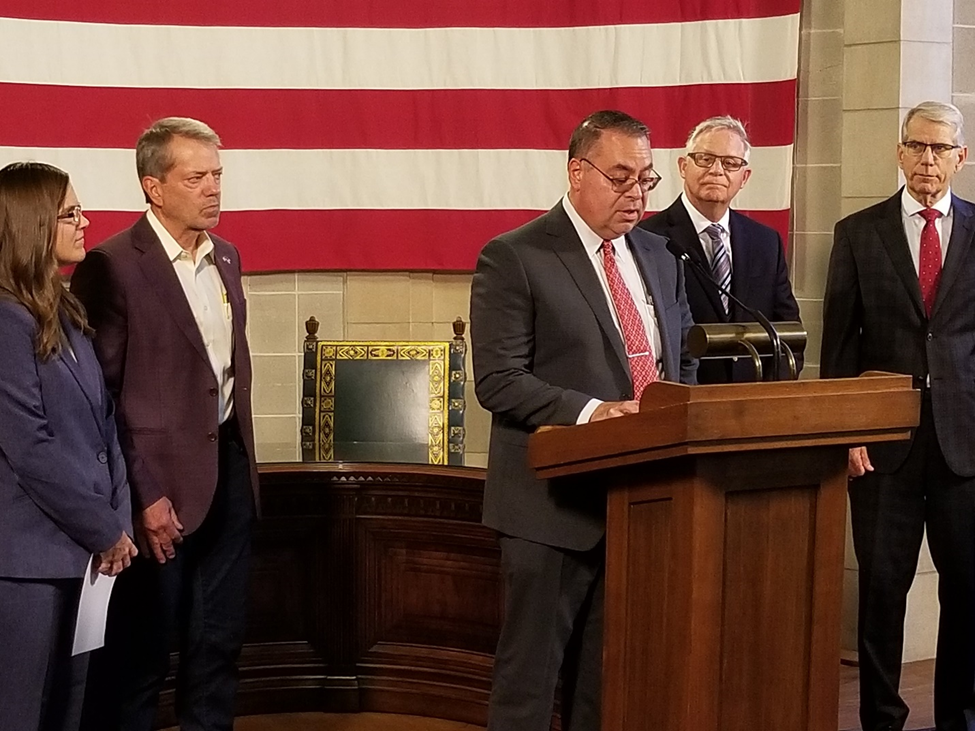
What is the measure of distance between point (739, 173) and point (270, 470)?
1665 millimetres

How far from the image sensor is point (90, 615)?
2875 millimetres

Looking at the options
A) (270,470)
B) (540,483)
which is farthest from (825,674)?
(270,470)

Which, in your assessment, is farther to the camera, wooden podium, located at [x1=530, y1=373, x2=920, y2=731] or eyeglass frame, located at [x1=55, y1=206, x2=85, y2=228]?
eyeglass frame, located at [x1=55, y1=206, x2=85, y2=228]

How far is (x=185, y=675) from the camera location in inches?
139

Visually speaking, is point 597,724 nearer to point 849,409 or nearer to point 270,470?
point 849,409

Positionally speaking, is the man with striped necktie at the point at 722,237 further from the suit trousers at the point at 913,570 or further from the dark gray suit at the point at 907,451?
the suit trousers at the point at 913,570

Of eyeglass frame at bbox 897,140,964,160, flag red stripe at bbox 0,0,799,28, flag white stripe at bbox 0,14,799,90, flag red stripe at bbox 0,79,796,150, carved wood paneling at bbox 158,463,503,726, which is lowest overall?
carved wood paneling at bbox 158,463,503,726

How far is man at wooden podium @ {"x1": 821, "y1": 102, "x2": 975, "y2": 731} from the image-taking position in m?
3.77

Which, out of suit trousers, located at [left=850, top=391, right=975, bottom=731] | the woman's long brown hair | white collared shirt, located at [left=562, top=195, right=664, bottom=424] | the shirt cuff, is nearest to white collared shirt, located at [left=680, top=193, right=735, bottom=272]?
suit trousers, located at [left=850, top=391, right=975, bottom=731]

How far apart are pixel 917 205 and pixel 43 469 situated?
246 cm

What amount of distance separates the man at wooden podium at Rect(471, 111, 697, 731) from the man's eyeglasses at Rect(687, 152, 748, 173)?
37.3 inches

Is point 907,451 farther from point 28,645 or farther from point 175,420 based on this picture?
point 28,645

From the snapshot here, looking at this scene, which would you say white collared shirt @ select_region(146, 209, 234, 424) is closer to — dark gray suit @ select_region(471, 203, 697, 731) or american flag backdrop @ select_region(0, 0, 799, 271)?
dark gray suit @ select_region(471, 203, 697, 731)

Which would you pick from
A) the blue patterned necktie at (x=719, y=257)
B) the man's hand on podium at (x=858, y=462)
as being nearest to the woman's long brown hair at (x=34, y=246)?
the blue patterned necktie at (x=719, y=257)
